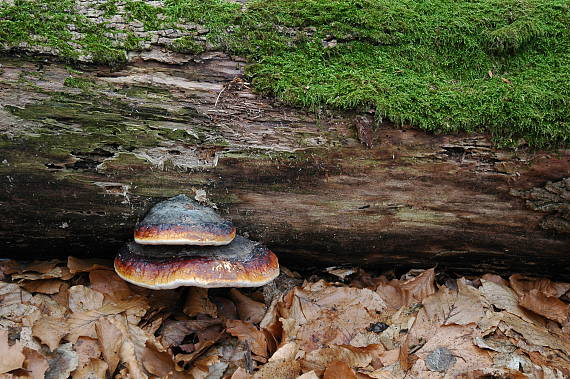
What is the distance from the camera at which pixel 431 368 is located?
3.50 meters

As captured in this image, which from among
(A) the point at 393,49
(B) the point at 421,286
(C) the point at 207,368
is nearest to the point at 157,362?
(C) the point at 207,368

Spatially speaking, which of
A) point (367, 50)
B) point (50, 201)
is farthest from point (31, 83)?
point (367, 50)

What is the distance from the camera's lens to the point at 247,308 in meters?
4.18

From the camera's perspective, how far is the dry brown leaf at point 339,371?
3186 mm

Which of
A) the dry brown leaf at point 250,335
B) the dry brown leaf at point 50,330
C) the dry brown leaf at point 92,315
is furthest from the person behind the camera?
the dry brown leaf at point 250,335

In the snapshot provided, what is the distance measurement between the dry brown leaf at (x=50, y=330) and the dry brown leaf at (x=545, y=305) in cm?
367

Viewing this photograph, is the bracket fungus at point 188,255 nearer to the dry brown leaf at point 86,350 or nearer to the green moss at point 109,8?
the dry brown leaf at point 86,350

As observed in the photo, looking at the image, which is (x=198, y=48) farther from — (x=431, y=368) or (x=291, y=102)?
(x=431, y=368)

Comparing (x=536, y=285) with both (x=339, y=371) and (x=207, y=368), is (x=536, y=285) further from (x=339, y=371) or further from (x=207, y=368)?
(x=207, y=368)

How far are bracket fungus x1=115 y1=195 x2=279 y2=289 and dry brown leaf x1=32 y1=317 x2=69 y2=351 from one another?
1.87ft

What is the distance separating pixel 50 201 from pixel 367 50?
9.27ft

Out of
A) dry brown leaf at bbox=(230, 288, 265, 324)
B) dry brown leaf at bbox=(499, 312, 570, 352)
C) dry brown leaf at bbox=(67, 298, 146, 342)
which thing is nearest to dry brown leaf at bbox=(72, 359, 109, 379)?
dry brown leaf at bbox=(67, 298, 146, 342)

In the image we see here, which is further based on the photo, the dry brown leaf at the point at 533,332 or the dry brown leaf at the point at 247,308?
the dry brown leaf at the point at 247,308

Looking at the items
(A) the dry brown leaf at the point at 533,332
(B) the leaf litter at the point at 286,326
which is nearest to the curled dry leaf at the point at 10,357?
(B) the leaf litter at the point at 286,326
